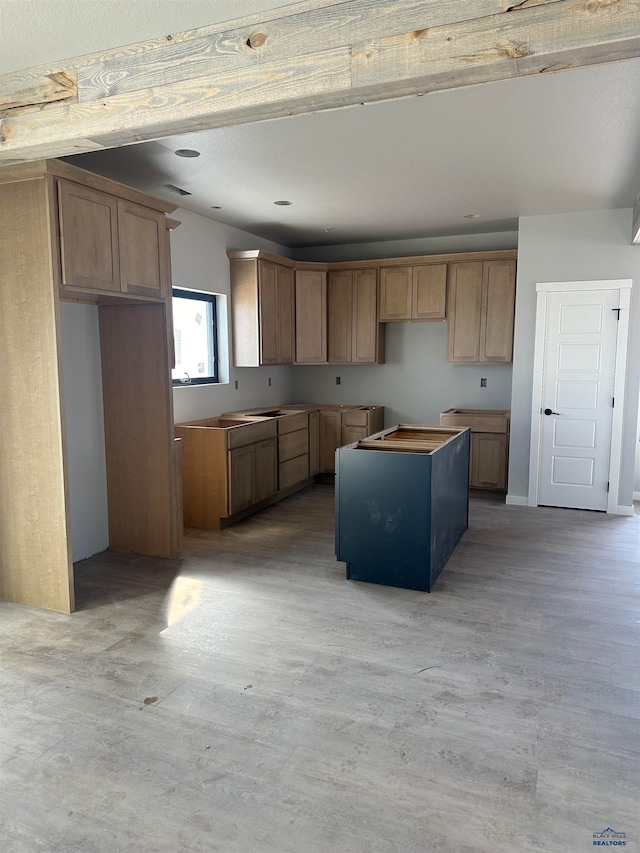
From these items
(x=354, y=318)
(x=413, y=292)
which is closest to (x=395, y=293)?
(x=413, y=292)

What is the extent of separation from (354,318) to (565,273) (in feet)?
7.45

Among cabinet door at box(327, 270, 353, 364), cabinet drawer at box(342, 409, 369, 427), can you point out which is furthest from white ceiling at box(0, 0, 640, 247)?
cabinet drawer at box(342, 409, 369, 427)

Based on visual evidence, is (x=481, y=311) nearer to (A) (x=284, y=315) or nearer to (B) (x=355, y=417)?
(B) (x=355, y=417)

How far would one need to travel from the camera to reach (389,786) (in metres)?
2.04

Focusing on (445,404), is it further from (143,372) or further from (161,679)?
(161,679)

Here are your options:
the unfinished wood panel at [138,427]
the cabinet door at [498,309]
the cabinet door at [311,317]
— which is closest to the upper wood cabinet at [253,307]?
the cabinet door at [311,317]

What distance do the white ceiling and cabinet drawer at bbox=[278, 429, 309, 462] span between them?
7.02ft

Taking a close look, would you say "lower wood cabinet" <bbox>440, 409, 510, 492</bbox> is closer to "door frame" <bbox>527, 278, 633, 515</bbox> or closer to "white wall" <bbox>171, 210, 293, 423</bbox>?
"door frame" <bbox>527, 278, 633, 515</bbox>

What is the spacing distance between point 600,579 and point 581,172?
2836 mm

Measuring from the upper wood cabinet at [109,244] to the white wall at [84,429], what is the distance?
67cm

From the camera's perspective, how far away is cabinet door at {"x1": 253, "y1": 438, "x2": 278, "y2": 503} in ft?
17.7

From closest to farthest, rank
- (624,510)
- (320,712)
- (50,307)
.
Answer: (320,712) < (50,307) < (624,510)

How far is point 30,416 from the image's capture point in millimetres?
3365

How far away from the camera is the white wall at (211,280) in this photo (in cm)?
518
